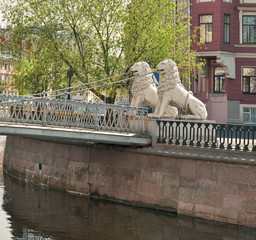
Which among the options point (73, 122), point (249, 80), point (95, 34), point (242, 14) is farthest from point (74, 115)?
point (242, 14)

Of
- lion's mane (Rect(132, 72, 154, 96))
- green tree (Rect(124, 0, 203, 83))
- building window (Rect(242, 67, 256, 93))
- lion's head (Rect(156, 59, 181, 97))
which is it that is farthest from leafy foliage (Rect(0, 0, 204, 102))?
lion's head (Rect(156, 59, 181, 97))

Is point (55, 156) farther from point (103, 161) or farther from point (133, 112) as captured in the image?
point (133, 112)

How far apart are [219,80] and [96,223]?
63.9 ft

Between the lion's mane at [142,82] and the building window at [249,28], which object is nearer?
the lion's mane at [142,82]

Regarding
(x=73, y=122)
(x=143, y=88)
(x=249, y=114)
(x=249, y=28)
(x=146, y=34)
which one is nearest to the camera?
(x=73, y=122)

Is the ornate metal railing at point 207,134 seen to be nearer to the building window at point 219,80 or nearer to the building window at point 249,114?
the building window at point 219,80

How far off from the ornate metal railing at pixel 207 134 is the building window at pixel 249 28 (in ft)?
55.5

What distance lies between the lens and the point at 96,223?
19359 mm

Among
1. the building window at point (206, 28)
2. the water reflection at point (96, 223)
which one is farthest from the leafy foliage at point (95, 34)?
the water reflection at point (96, 223)

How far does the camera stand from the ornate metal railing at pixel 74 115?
Result: 2061 cm

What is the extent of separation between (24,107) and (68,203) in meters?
3.60

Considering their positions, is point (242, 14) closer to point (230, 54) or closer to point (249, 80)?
point (230, 54)

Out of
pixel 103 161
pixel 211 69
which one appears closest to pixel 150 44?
pixel 211 69

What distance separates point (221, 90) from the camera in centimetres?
3719
